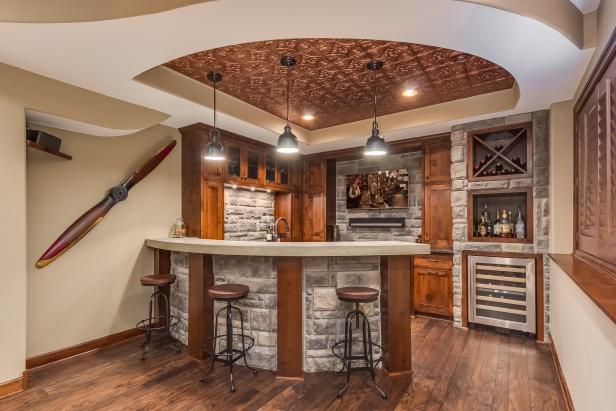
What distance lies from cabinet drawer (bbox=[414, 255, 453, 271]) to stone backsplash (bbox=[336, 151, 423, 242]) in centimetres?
51

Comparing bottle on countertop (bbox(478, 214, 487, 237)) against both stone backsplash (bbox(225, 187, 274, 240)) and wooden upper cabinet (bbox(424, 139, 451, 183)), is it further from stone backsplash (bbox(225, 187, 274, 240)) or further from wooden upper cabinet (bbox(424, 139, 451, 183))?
stone backsplash (bbox(225, 187, 274, 240))

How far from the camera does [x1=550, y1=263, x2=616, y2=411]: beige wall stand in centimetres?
144

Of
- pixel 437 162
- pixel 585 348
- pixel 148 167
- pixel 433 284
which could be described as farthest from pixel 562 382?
pixel 148 167

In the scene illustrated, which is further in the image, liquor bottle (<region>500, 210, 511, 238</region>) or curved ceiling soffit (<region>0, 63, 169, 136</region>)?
liquor bottle (<region>500, 210, 511, 238</region>)

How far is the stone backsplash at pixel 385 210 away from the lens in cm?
507

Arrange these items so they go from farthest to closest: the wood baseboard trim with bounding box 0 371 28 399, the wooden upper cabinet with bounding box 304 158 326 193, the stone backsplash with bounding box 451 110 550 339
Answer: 1. the wooden upper cabinet with bounding box 304 158 326 193
2. the stone backsplash with bounding box 451 110 550 339
3. the wood baseboard trim with bounding box 0 371 28 399

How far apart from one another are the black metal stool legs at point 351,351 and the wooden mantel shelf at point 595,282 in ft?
4.87

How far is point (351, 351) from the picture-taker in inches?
113

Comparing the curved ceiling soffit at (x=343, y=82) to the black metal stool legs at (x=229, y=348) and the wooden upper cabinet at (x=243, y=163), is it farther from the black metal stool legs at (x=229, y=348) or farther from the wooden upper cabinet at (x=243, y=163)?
the black metal stool legs at (x=229, y=348)

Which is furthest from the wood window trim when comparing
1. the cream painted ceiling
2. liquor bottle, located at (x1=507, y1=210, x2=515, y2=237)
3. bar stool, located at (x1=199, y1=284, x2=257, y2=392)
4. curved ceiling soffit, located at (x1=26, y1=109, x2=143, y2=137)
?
curved ceiling soffit, located at (x1=26, y1=109, x2=143, y2=137)

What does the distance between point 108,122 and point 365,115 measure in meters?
3.15

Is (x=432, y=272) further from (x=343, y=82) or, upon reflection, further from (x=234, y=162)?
(x=234, y=162)

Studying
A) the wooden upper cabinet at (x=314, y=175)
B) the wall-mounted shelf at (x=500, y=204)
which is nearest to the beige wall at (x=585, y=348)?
the wall-mounted shelf at (x=500, y=204)

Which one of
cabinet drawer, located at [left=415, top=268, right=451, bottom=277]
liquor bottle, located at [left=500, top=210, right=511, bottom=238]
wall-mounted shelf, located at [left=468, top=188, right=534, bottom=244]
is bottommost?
cabinet drawer, located at [left=415, top=268, right=451, bottom=277]
